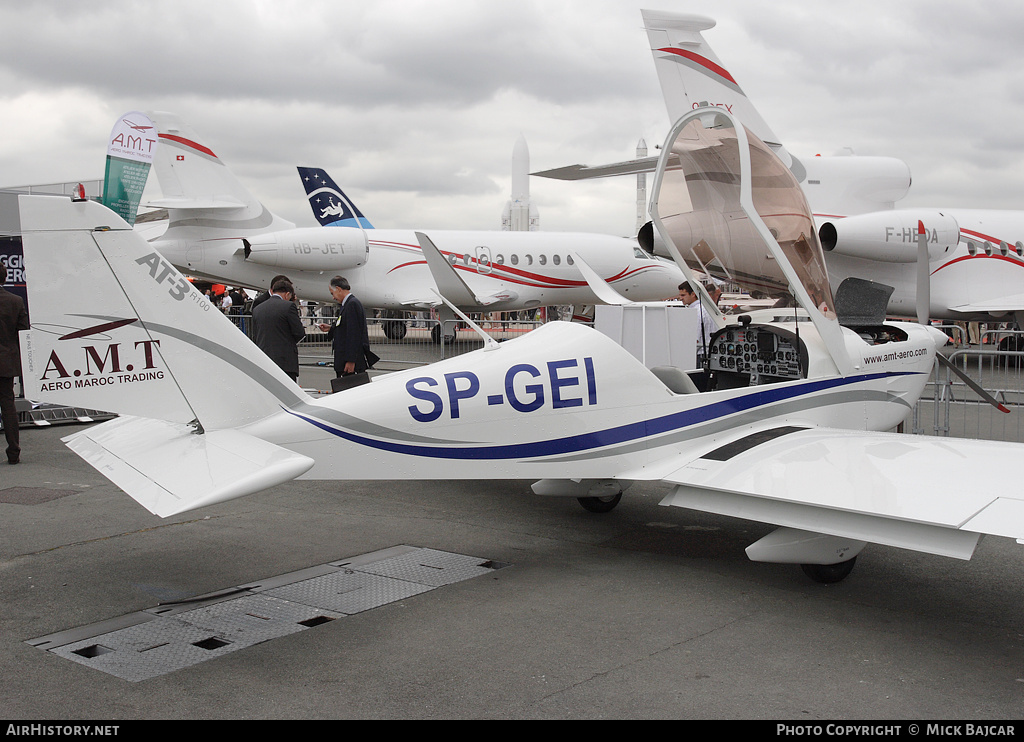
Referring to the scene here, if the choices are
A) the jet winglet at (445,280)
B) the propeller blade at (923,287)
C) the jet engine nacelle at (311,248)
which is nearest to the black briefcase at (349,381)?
the propeller blade at (923,287)

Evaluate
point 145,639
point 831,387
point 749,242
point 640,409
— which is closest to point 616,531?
point 640,409

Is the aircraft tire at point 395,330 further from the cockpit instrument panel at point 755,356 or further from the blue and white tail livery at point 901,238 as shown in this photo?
the cockpit instrument panel at point 755,356

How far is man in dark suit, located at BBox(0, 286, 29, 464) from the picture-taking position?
26.9ft

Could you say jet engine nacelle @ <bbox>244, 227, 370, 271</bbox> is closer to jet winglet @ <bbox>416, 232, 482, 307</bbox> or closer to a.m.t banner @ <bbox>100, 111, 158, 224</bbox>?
jet winglet @ <bbox>416, 232, 482, 307</bbox>

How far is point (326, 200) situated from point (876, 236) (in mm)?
15798

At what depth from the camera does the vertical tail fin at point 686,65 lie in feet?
41.2

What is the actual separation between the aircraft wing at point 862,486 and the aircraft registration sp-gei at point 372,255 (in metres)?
12.7

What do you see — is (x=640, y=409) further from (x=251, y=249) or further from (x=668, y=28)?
(x=251, y=249)

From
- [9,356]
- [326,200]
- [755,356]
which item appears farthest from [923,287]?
[326,200]

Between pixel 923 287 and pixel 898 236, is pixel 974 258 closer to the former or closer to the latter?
pixel 898 236

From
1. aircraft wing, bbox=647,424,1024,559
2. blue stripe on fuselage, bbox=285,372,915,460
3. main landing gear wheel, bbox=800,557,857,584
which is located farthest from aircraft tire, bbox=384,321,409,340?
main landing gear wheel, bbox=800,557,857,584

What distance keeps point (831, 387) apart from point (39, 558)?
5.53 m

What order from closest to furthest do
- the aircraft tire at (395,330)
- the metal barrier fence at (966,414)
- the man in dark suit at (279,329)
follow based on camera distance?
1. the man in dark suit at (279,329)
2. the metal barrier fence at (966,414)
3. the aircraft tire at (395,330)

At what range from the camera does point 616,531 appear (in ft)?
19.5
